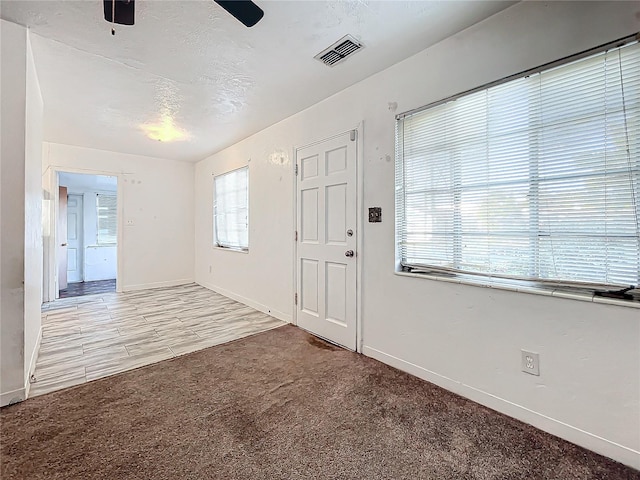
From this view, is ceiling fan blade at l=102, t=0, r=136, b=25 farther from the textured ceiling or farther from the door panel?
the door panel

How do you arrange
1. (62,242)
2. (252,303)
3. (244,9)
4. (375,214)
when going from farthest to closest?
1. (62,242)
2. (252,303)
3. (375,214)
4. (244,9)

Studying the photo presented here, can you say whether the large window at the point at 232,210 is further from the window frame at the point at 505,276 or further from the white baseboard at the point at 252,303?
the window frame at the point at 505,276

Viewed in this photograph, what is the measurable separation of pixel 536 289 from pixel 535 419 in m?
0.75

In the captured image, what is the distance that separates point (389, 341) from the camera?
2.45 meters

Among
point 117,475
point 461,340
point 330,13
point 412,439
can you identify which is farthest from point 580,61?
point 117,475

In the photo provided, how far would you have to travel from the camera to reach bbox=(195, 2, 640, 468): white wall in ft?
4.78

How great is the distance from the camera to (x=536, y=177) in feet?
5.59

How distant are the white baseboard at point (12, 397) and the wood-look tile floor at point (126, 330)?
0.08 metres

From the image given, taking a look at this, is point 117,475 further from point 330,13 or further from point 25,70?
point 330,13

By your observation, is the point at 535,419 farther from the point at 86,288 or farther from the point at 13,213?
the point at 86,288

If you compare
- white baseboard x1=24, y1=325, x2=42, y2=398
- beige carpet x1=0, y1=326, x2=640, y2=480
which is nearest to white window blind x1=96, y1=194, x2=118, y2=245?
white baseboard x1=24, y1=325, x2=42, y2=398

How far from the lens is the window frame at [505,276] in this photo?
4.89 ft

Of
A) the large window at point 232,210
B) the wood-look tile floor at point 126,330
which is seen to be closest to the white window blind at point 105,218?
the wood-look tile floor at point 126,330

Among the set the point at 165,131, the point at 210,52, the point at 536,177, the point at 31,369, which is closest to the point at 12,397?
the point at 31,369
